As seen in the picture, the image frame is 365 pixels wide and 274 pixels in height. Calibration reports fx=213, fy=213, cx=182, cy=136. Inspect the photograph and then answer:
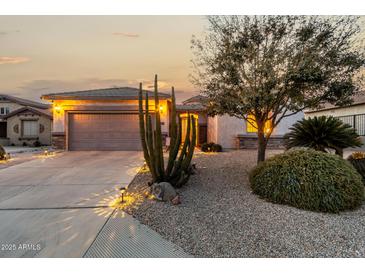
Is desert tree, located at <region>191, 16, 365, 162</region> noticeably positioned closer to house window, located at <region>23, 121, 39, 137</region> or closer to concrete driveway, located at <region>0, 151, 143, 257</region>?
concrete driveway, located at <region>0, 151, 143, 257</region>

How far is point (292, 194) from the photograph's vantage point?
14.1 feet

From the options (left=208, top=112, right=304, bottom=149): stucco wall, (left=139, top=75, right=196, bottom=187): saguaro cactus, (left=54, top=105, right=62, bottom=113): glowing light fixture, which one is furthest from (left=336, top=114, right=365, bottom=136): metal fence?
(left=54, top=105, right=62, bottom=113): glowing light fixture

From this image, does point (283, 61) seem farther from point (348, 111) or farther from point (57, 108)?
point (57, 108)

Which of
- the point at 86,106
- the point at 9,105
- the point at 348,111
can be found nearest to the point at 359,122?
→ the point at 348,111

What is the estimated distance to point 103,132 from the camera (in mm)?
13672

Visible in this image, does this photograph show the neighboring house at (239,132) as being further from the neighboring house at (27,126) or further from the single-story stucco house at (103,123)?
the neighboring house at (27,126)

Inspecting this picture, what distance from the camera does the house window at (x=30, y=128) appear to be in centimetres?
1981

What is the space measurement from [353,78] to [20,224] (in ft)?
28.6

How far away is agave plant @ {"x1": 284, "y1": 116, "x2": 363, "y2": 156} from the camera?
→ 6.39 meters

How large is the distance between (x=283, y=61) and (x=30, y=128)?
2203cm

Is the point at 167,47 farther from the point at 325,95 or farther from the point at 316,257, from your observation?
the point at 316,257

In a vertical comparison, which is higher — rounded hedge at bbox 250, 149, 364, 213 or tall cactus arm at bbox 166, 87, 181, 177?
tall cactus arm at bbox 166, 87, 181, 177

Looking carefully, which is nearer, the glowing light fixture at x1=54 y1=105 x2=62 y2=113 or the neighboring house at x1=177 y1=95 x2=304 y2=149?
the glowing light fixture at x1=54 y1=105 x2=62 y2=113

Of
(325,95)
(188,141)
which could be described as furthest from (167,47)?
(325,95)
